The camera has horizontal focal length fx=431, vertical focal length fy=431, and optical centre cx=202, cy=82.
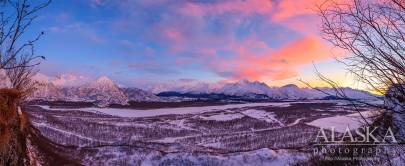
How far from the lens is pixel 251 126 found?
482ft

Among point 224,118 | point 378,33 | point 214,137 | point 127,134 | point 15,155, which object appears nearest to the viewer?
point 378,33

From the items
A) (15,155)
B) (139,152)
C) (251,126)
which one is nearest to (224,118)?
(251,126)

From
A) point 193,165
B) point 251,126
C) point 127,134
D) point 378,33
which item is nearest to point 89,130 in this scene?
point 127,134

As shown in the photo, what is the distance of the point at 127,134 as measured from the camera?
123562 millimetres

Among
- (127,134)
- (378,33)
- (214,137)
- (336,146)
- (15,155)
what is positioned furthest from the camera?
(127,134)

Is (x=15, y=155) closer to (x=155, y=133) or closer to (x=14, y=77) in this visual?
(x=14, y=77)

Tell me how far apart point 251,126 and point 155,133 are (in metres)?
36.2

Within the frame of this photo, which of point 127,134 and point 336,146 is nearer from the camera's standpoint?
point 336,146

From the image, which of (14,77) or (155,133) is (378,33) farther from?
(155,133)

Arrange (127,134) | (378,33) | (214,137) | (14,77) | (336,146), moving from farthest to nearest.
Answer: (127,134) → (214,137) → (14,77) → (336,146) → (378,33)

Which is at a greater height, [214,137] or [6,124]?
[6,124]

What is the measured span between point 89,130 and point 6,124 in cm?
12849

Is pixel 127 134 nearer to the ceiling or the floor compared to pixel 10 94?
nearer to the floor

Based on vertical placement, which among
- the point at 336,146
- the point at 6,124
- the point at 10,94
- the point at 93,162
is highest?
the point at 10,94
